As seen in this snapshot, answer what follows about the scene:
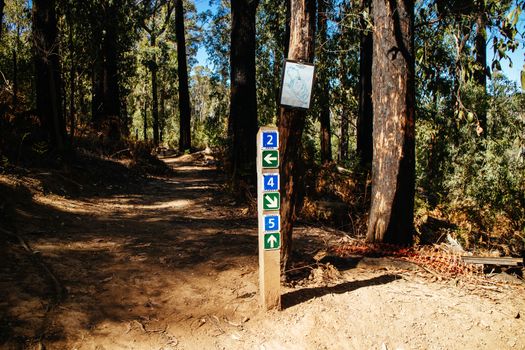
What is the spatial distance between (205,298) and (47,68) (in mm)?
6822

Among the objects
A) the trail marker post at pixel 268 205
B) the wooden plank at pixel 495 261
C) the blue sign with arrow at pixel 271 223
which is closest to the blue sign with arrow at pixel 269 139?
the trail marker post at pixel 268 205

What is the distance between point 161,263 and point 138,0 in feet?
43.5

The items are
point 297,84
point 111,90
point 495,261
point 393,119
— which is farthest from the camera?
point 111,90

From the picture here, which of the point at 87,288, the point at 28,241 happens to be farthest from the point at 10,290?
the point at 28,241

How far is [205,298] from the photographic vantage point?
12.5 feet

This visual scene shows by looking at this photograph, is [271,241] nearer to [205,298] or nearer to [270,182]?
[270,182]

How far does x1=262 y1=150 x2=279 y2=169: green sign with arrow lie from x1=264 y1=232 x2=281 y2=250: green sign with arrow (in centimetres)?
62

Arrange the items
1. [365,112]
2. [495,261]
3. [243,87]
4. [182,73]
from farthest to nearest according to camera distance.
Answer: [182,73], [365,112], [243,87], [495,261]

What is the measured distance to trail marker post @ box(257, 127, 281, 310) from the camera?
3408 mm

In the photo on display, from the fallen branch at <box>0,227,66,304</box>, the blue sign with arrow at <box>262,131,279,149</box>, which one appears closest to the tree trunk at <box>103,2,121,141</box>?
the fallen branch at <box>0,227,66,304</box>

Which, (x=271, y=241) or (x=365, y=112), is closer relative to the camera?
(x=271, y=241)

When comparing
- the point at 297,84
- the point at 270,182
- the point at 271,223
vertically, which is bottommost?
the point at 271,223

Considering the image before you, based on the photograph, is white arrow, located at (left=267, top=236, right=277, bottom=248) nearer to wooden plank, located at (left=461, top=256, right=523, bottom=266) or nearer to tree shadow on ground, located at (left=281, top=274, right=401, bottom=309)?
tree shadow on ground, located at (left=281, top=274, right=401, bottom=309)

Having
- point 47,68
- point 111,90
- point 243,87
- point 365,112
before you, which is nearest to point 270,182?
point 243,87
